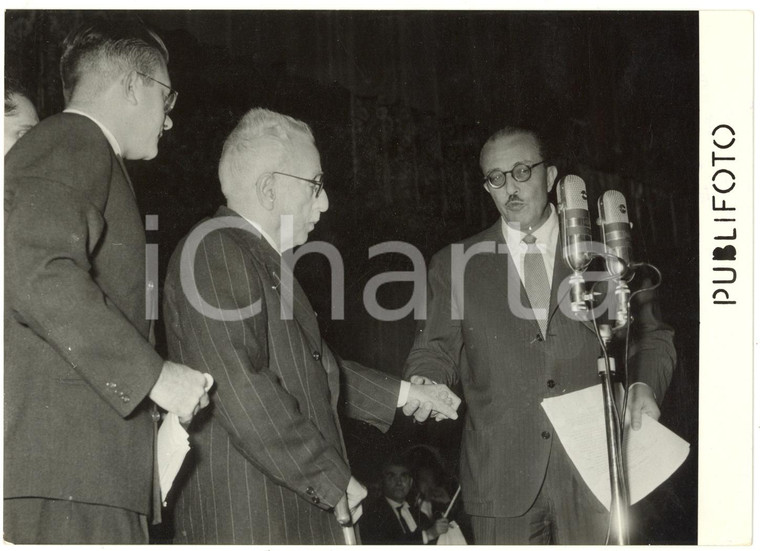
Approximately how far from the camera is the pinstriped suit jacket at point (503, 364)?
2.46 metres

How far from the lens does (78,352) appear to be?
1.99m

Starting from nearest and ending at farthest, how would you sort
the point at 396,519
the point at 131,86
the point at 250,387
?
the point at 250,387, the point at 131,86, the point at 396,519

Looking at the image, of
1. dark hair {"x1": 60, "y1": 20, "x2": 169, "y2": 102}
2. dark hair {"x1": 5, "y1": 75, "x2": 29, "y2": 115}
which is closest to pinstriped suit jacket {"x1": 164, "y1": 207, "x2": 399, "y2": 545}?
dark hair {"x1": 60, "y1": 20, "x2": 169, "y2": 102}

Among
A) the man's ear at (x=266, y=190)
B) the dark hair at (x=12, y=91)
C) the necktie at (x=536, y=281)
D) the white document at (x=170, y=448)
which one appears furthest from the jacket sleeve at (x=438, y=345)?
the dark hair at (x=12, y=91)

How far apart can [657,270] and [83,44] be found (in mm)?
1918

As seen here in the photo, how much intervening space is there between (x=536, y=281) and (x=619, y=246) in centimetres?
32

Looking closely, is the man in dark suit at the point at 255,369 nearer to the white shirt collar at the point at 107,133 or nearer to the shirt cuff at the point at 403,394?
the shirt cuff at the point at 403,394

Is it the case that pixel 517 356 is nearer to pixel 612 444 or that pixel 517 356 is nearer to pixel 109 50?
pixel 612 444

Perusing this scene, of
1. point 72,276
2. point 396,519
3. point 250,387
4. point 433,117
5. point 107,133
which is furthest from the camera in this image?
point 433,117

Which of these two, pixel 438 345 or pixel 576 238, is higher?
pixel 576 238

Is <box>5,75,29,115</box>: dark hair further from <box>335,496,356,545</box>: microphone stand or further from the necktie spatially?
the necktie

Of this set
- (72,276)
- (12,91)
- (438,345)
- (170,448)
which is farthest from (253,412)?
(12,91)

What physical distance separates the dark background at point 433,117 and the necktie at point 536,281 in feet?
0.58
